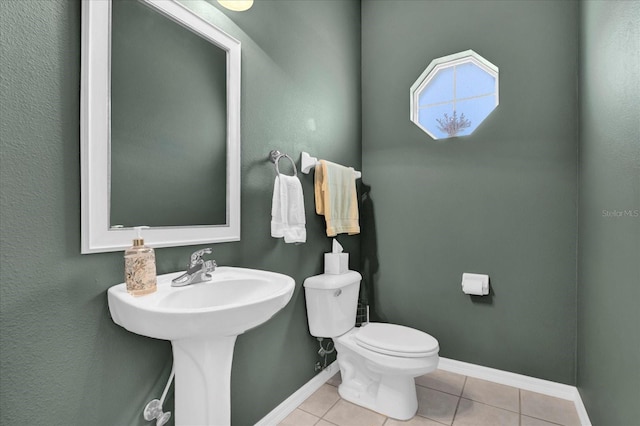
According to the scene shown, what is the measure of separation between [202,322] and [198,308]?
0.13m

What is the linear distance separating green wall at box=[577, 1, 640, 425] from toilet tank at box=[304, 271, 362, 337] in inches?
47.9

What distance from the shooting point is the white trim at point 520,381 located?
1.87 metres

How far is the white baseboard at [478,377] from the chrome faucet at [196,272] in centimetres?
91

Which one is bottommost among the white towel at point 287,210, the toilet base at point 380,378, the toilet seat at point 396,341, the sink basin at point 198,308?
the toilet base at point 380,378

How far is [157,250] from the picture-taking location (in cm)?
119

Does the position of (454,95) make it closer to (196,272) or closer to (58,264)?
(196,272)

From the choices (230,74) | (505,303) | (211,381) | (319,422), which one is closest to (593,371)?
(505,303)

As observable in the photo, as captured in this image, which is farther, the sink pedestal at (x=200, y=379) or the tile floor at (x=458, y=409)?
the tile floor at (x=458, y=409)

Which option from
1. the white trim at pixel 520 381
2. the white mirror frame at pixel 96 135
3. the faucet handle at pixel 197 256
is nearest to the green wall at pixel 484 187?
the white trim at pixel 520 381

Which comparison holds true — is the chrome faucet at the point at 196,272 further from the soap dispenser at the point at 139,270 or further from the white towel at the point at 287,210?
the white towel at the point at 287,210

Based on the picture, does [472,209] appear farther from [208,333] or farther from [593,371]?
[208,333]

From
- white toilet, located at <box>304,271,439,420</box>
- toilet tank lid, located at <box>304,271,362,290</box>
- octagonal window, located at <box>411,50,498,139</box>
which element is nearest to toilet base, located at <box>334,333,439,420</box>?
white toilet, located at <box>304,271,439,420</box>

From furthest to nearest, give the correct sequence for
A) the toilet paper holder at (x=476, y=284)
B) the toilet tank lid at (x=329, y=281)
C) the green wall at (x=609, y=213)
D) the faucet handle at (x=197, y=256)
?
the toilet paper holder at (x=476, y=284)
the toilet tank lid at (x=329, y=281)
the faucet handle at (x=197, y=256)
the green wall at (x=609, y=213)

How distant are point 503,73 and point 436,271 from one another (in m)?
1.40
